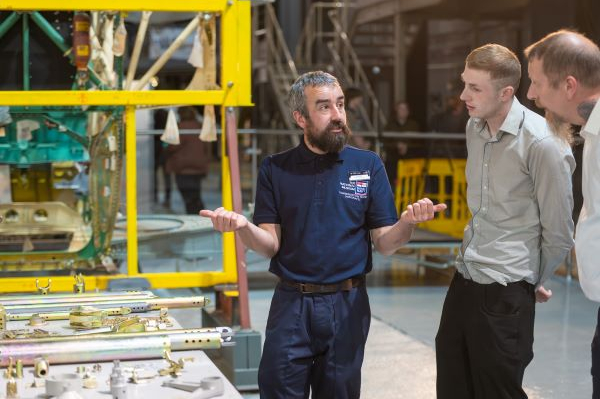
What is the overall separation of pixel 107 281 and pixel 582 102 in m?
3.96

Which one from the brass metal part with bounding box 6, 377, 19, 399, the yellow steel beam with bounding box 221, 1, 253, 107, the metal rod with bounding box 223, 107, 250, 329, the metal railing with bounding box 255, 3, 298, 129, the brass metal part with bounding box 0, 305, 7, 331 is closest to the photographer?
the brass metal part with bounding box 6, 377, 19, 399

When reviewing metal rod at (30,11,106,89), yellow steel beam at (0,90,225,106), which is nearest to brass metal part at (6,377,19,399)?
yellow steel beam at (0,90,225,106)

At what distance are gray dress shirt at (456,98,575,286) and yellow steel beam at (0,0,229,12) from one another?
9.74 ft

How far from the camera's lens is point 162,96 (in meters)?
6.35

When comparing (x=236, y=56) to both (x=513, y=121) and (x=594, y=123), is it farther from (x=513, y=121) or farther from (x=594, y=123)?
(x=594, y=123)

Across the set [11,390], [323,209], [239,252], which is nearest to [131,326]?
[11,390]

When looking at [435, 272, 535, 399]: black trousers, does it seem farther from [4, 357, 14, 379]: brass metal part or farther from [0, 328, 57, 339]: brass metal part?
[4, 357, 14, 379]: brass metal part

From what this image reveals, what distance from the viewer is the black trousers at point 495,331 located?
3898 millimetres

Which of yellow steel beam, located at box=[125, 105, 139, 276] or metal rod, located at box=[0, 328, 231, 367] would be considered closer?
metal rod, located at box=[0, 328, 231, 367]

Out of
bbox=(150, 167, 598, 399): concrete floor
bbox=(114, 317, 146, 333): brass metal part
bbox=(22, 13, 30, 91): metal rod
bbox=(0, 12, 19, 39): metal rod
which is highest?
bbox=(0, 12, 19, 39): metal rod

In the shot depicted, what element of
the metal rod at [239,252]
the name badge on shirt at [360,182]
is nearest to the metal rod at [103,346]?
the name badge on shirt at [360,182]

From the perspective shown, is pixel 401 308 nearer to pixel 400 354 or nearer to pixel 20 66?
pixel 400 354

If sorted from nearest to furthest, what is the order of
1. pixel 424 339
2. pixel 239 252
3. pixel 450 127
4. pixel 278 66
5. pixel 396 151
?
1. pixel 239 252
2. pixel 424 339
3. pixel 396 151
4. pixel 450 127
5. pixel 278 66

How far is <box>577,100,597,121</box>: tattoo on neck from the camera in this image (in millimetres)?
3090
